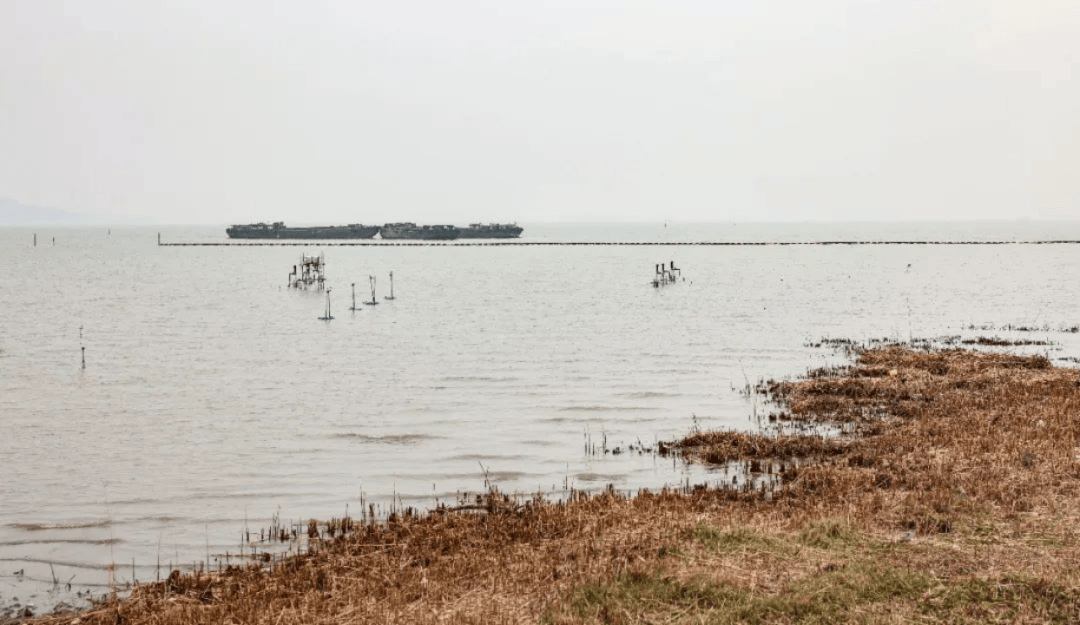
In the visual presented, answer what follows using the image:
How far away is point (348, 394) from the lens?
29.9 m

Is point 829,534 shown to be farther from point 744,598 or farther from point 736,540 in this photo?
point 744,598

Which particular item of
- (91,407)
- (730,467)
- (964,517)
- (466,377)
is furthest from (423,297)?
(964,517)

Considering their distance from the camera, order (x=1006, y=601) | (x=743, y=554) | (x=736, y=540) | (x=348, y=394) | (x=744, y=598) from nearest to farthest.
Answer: (x=1006, y=601), (x=744, y=598), (x=743, y=554), (x=736, y=540), (x=348, y=394)

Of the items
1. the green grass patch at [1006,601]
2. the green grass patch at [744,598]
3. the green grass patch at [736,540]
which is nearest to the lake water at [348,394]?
the green grass patch at [736,540]

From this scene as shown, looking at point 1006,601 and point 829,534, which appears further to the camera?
point 829,534

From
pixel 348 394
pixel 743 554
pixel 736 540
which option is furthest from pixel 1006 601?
pixel 348 394

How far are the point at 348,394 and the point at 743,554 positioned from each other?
20.3 m

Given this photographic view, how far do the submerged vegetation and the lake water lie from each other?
2.40m

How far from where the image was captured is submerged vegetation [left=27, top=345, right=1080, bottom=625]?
9.97 meters

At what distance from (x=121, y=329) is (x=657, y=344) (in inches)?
1187

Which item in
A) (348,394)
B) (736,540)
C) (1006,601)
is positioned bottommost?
(348,394)

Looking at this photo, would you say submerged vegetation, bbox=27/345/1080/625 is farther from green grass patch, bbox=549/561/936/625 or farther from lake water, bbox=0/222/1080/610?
lake water, bbox=0/222/1080/610

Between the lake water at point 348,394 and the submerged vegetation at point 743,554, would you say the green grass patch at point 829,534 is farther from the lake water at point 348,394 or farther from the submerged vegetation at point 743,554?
the lake water at point 348,394

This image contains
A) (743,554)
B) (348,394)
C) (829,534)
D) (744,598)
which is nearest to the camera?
(744,598)
